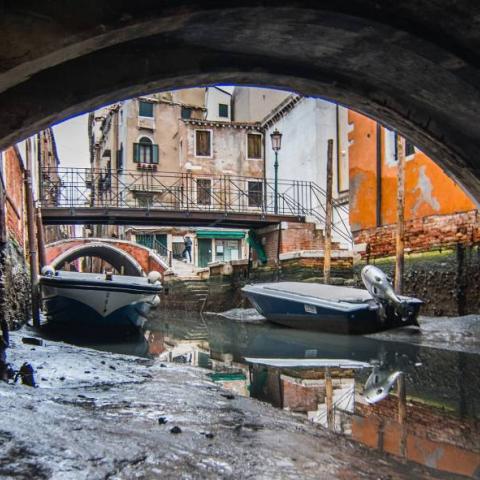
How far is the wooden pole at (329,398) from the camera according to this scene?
3.89m

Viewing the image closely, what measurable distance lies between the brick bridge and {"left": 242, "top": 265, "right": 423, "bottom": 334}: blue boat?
12520 mm

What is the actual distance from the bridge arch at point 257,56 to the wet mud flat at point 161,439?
148 centimetres

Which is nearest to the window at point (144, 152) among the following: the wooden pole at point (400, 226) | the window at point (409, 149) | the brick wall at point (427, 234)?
the brick wall at point (427, 234)

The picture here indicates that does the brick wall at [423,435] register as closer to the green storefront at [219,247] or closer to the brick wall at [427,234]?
the brick wall at [427,234]

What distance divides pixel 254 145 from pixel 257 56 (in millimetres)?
27459

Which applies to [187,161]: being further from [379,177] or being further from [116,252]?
[379,177]

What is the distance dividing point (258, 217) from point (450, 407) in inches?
570

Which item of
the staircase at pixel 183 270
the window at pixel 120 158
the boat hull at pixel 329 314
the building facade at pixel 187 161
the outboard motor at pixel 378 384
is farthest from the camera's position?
the window at pixel 120 158

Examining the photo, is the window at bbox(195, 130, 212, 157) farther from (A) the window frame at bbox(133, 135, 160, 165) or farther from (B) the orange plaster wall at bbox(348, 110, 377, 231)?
(B) the orange plaster wall at bbox(348, 110, 377, 231)

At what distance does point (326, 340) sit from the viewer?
9898mm

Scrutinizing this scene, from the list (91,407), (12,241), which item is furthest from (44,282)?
(91,407)

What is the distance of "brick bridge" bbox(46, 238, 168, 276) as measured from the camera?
2498 cm

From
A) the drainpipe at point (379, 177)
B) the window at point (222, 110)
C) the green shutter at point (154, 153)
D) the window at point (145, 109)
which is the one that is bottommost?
the drainpipe at point (379, 177)

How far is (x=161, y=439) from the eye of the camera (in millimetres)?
2967
